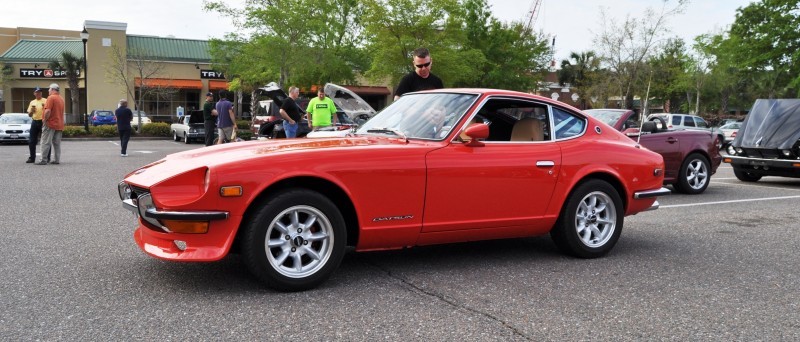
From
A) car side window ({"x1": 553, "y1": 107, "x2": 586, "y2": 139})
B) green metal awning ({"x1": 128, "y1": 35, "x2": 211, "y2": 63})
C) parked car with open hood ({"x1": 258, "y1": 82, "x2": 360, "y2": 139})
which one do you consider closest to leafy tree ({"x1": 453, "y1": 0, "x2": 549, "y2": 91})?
green metal awning ({"x1": 128, "y1": 35, "x2": 211, "y2": 63})

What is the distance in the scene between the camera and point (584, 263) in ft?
17.5

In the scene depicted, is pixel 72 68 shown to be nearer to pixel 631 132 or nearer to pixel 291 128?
pixel 291 128

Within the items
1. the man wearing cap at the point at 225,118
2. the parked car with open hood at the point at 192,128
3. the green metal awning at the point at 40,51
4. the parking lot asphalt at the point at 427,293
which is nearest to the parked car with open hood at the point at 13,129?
the parked car with open hood at the point at 192,128

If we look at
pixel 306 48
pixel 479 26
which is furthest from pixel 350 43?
pixel 479 26

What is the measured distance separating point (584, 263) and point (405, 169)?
184 cm

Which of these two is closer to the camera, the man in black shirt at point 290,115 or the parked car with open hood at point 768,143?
the parked car with open hood at point 768,143

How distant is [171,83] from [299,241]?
48247 mm

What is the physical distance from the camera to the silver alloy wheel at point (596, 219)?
543 cm

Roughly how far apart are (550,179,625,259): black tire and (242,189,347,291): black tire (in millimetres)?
2012

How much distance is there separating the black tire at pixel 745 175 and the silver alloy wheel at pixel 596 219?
27.8 feet

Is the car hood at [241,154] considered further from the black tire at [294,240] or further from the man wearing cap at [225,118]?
the man wearing cap at [225,118]

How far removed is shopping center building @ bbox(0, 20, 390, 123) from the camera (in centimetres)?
4809

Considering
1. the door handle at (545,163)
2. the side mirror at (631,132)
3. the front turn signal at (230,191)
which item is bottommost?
the front turn signal at (230,191)

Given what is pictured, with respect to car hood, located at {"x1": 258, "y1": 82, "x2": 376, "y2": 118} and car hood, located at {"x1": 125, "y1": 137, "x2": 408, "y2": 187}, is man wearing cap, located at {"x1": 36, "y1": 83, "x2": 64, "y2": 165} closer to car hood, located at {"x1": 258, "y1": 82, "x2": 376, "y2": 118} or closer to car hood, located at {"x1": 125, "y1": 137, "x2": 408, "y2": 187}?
car hood, located at {"x1": 258, "y1": 82, "x2": 376, "y2": 118}
